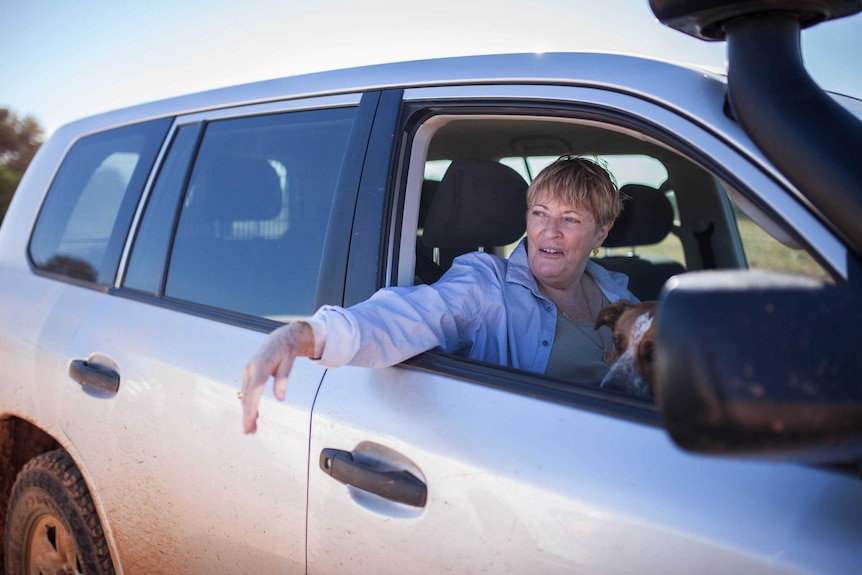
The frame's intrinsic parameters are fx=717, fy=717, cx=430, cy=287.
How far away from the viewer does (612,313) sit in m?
2.10

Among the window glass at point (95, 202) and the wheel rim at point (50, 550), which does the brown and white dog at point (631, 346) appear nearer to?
the window glass at point (95, 202)

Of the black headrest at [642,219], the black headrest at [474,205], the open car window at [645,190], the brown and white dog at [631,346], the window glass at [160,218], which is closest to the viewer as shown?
the brown and white dog at [631,346]

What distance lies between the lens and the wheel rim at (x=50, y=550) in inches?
98.2

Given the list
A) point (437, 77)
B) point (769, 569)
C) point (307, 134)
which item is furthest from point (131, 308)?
point (769, 569)

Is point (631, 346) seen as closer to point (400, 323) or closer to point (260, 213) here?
point (400, 323)

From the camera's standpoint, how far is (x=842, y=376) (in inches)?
35.4

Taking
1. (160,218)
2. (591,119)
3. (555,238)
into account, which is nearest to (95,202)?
(160,218)

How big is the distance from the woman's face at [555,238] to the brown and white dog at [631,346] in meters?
0.26

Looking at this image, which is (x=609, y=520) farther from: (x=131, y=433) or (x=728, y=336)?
(x=131, y=433)

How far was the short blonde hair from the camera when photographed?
90.9 inches

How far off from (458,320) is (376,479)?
0.60 m

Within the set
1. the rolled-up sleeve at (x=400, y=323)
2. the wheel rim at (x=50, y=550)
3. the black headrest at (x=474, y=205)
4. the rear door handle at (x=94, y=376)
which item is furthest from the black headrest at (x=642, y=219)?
the wheel rim at (x=50, y=550)

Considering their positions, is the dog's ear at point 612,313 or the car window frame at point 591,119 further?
the dog's ear at point 612,313

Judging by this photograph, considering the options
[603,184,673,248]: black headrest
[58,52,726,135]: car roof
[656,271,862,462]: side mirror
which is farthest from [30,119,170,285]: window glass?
[656,271,862,462]: side mirror
